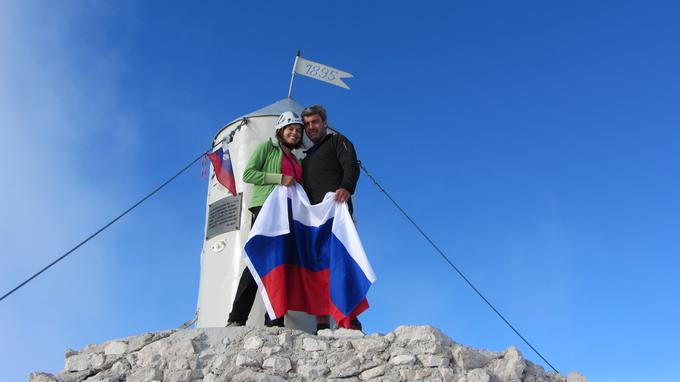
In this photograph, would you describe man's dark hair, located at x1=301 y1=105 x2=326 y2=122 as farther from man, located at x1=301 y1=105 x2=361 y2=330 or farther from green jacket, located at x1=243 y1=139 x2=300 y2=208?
green jacket, located at x1=243 y1=139 x2=300 y2=208

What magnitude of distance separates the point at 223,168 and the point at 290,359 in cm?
322

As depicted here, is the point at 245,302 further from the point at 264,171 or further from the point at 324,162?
the point at 324,162

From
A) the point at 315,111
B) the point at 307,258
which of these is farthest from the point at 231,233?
the point at 315,111

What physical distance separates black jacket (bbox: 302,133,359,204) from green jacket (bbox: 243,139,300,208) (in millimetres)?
338

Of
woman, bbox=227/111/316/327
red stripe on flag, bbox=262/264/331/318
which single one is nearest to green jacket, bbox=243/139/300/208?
woman, bbox=227/111/316/327

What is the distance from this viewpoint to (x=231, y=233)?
6.81 meters

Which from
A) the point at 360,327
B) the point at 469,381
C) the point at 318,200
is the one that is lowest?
the point at 469,381

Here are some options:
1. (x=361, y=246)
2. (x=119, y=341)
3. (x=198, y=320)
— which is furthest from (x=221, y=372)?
(x=198, y=320)

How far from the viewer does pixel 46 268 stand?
592cm

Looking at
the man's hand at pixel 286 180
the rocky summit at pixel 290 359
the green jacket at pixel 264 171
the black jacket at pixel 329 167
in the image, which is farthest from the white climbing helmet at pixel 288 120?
the rocky summit at pixel 290 359

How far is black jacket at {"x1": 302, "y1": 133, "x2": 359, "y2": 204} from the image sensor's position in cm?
620

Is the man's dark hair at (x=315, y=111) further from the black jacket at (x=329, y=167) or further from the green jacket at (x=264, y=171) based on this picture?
the green jacket at (x=264, y=171)

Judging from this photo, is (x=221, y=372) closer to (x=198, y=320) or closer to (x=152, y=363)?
(x=152, y=363)

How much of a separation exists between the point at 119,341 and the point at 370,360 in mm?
2028
